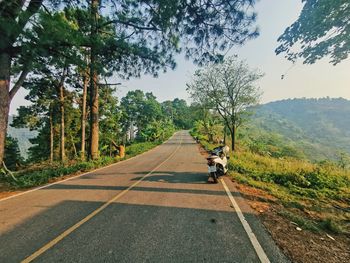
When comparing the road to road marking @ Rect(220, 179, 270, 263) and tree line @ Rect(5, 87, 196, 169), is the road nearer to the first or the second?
road marking @ Rect(220, 179, 270, 263)

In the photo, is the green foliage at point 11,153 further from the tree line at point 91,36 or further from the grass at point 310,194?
the grass at point 310,194

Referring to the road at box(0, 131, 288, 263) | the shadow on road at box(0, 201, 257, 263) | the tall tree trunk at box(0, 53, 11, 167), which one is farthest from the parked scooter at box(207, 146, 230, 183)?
the tall tree trunk at box(0, 53, 11, 167)

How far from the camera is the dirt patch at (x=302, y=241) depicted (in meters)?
3.51

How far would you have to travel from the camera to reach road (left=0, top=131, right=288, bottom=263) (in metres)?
3.44

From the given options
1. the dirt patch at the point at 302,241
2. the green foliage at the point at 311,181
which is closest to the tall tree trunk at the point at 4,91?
the dirt patch at the point at 302,241

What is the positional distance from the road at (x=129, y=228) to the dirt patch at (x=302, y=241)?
0.23 meters

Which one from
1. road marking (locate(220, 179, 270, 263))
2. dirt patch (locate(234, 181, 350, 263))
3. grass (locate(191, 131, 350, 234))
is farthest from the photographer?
grass (locate(191, 131, 350, 234))

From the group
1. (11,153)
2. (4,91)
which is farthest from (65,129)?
(4,91)

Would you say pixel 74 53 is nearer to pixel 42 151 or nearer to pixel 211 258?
pixel 211 258

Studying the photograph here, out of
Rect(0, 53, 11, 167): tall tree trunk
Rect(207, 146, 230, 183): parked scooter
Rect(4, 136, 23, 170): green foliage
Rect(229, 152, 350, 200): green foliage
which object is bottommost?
Rect(4, 136, 23, 170): green foliage

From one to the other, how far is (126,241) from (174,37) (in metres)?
8.28

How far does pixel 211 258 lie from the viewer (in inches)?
130

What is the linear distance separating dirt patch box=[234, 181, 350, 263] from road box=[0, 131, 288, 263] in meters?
0.23

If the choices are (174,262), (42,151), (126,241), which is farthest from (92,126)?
(42,151)
